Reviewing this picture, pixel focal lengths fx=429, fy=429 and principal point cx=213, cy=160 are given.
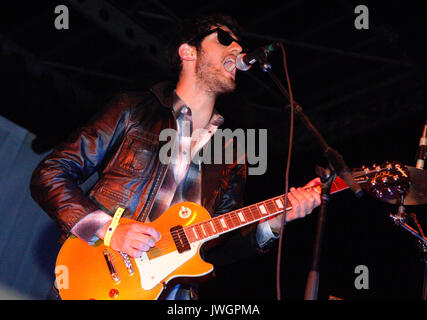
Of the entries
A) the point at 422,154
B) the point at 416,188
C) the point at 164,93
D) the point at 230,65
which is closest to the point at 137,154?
the point at 164,93

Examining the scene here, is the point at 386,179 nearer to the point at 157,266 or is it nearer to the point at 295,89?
the point at 157,266

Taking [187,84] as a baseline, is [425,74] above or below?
above

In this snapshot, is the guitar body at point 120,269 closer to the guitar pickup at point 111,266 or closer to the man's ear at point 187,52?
the guitar pickup at point 111,266

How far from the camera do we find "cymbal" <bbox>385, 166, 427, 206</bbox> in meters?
2.63

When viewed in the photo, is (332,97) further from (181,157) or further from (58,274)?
(58,274)

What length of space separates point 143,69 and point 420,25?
369 centimetres

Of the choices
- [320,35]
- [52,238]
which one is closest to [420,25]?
[320,35]

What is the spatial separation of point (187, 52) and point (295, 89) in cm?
309

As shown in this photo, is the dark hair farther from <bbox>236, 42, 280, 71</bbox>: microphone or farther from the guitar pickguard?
the guitar pickguard

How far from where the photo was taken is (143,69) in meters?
6.32

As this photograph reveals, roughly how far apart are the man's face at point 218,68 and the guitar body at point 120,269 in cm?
128

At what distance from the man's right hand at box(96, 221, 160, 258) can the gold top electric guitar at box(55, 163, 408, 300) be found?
0.09 meters

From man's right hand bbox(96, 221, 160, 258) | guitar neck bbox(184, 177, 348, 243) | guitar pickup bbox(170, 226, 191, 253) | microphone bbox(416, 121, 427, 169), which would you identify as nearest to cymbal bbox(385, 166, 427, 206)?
microphone bbox(416, 121, 427, 169)

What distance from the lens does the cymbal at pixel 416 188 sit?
2635 millimetres
